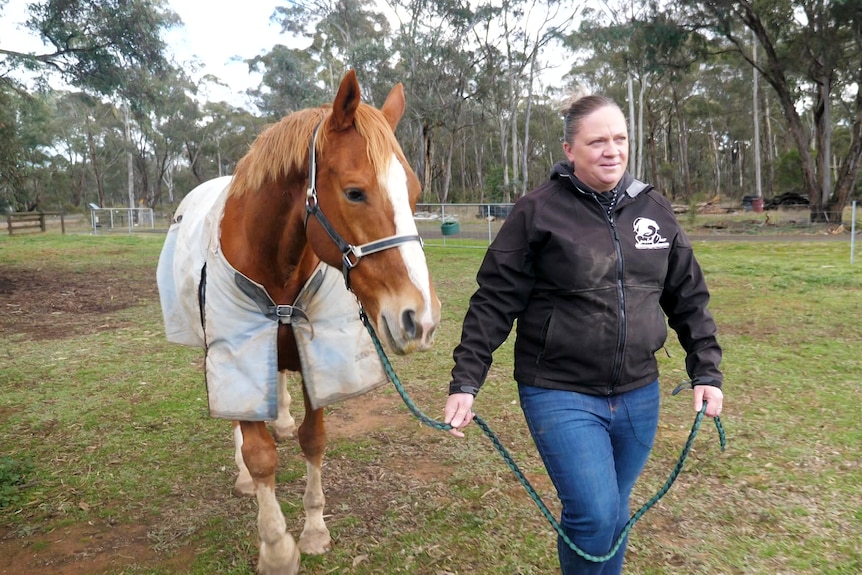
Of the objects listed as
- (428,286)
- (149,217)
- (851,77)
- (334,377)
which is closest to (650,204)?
(428,286)

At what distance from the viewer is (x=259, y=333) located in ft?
8.14

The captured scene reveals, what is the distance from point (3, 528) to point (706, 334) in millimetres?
3405

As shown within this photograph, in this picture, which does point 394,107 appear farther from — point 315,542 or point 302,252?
point 315,542

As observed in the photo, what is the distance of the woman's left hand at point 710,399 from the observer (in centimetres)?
191

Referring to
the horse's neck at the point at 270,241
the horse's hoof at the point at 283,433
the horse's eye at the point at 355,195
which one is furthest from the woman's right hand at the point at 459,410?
the horse's hoof at the point at 283,433

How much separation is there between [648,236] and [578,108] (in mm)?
474

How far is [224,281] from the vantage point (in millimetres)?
2451

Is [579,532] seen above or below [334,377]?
below

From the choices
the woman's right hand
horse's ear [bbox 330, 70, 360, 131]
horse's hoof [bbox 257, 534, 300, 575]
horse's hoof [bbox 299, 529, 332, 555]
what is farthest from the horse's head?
horse's hoof [bbox 299, 529, 332, 555]

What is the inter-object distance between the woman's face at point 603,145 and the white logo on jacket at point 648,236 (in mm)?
164

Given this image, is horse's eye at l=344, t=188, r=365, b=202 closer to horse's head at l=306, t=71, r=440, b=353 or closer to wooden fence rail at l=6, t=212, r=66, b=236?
horse's head at l=306, t=71, r=440, b=353

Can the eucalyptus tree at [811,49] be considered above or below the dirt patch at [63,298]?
above

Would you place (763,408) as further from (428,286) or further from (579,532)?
(428,286)

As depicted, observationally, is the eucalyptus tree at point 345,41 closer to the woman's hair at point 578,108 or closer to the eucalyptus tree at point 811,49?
the eucalyptus tree at point 811,49
